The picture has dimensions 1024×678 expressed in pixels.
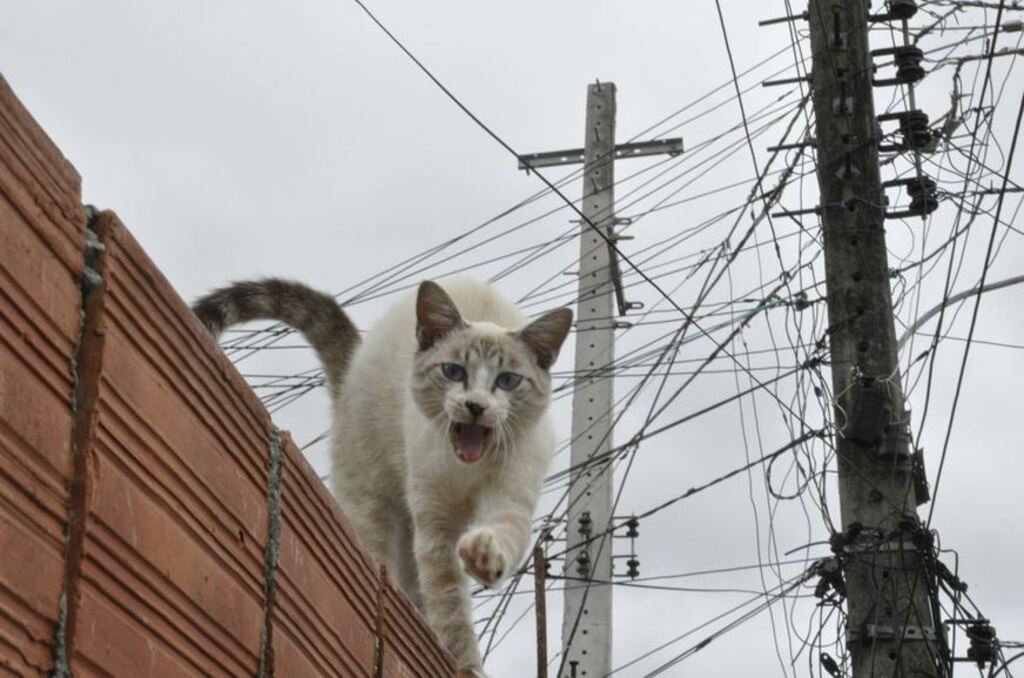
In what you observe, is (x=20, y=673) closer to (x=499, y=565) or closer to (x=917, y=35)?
(x=499, y=565)

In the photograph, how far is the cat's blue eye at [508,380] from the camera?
21.6 feet

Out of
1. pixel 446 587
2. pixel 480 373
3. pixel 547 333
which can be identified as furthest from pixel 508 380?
pixel 446 587

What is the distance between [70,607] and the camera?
204 centimetres

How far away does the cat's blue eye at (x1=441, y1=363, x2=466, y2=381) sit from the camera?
6.49m

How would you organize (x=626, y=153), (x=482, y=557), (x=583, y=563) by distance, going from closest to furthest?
(x=482, y=557), (x=583, y=563), (x=626, y=153)

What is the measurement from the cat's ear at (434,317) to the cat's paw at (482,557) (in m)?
1.52

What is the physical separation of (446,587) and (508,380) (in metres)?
1.04

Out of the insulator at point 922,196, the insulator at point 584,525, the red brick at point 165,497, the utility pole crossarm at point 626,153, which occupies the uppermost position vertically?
the utility pole crossarm at point 626,153

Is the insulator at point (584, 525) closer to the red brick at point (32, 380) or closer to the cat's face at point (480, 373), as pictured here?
the cat's face at point (480, 373)

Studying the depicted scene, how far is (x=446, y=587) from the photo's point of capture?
5.98 m

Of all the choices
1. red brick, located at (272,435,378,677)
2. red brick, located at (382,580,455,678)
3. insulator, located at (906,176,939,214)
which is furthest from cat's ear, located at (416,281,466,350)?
insulator, located at (906,176,939,214)

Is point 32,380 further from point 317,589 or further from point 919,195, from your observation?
point 919,195

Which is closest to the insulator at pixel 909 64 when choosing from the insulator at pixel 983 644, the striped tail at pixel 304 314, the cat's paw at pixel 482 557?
the insulator at pixel 983 644

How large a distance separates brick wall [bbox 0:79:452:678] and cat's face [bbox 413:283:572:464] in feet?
10.6
